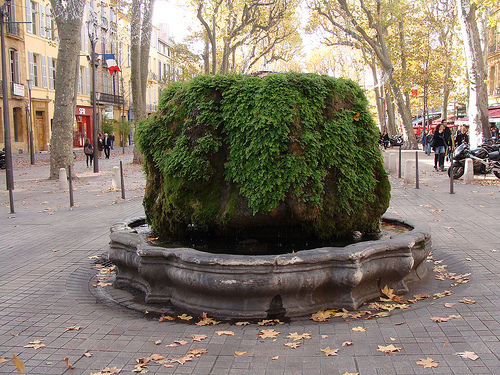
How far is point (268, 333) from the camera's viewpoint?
12.8 ft

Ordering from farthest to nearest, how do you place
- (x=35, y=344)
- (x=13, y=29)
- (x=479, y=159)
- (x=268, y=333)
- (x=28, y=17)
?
(x=28, y=17), (x=13, y=29), (x=479, y=159), (x=268, y=333), (x=35, y=344)

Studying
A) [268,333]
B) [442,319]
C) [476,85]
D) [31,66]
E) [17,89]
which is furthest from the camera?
[31,66]

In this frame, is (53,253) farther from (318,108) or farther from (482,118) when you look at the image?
(482,118)

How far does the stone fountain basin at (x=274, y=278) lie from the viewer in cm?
429

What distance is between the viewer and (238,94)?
5.13 m

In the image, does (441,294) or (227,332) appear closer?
(227,332)

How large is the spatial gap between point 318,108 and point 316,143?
0.45m

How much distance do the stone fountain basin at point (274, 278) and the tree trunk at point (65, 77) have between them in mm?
A: 14231

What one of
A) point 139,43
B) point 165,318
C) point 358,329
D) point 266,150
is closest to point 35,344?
point 165,318

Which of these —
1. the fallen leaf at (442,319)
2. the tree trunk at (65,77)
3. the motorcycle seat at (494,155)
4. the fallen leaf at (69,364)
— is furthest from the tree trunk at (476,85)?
the fallen leaf at (69,364)

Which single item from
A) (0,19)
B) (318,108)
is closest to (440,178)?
(318,108)

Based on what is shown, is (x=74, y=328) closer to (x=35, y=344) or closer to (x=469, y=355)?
(x=35, y=344)

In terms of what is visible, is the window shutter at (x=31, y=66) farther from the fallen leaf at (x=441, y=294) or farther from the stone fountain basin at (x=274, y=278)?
the fallen leaf at (x=441, y=294)

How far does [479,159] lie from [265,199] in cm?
1401
